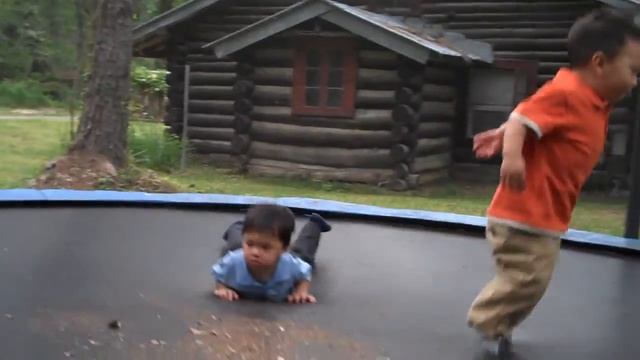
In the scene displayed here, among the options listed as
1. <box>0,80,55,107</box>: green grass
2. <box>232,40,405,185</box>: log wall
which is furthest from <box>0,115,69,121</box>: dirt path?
<box>232,40,405,185</box>: log wall

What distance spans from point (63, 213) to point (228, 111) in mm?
5818

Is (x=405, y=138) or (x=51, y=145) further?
(x=51, y=145)

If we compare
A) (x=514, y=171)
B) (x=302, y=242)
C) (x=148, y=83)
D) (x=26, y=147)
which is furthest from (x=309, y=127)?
(x=148, y=83)

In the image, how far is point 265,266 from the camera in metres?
1.94

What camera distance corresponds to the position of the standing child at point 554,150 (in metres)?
1.55

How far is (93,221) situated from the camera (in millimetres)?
2885

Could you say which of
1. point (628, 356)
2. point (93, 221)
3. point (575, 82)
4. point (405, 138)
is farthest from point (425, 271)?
point (405, 138)

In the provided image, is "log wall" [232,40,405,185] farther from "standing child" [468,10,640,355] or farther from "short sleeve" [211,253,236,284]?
"standing child" [468,10,640,355]

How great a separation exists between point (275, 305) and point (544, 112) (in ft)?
2.49

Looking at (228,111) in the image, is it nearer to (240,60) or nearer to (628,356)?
(240,60)

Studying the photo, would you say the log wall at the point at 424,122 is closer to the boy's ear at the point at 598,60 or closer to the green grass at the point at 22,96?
the boy's ear at the point at 598,60

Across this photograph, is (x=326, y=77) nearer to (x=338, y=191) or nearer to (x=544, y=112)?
(x=338, y=191)

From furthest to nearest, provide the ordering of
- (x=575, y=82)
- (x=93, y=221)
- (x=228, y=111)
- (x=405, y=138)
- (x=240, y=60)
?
(x=228, y=111) < (x=240, y=60) < (x=405, y=138) < (x=93, y=221) < (x=575, y=82)

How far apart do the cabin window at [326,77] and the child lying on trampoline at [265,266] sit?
5715mm
